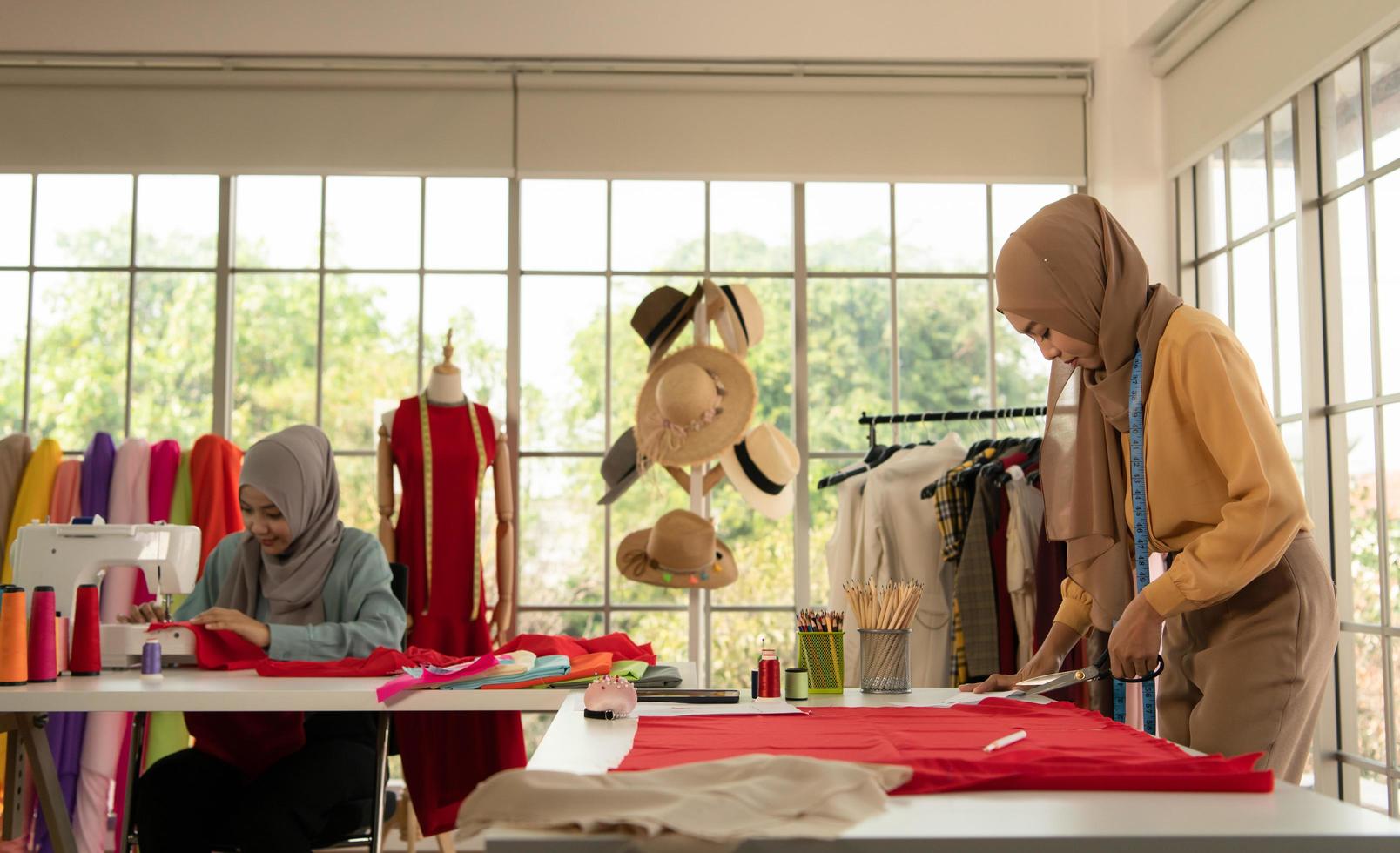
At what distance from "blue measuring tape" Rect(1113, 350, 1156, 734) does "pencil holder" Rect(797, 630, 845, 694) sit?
498 mm

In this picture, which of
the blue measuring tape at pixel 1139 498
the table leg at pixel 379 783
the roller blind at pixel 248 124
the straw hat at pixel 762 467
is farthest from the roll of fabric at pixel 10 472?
the blue measuring tape at pixel 1139 498

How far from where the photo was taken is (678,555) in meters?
4.28

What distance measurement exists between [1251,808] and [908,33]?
4.15m

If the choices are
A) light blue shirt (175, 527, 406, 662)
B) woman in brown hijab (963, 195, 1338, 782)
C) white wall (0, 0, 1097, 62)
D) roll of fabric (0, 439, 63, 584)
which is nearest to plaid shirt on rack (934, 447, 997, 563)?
woman in brown hijab (963, 195, 1338, 782)

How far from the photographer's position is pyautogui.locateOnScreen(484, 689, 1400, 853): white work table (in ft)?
3.74

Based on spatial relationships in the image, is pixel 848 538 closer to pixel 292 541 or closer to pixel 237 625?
pixel 292 541

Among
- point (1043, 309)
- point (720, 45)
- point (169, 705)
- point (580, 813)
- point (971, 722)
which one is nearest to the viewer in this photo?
point (580, 813)

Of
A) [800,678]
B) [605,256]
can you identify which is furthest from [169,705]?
[605,256]

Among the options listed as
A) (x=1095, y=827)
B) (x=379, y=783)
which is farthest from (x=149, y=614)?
(x=1095, y=827)

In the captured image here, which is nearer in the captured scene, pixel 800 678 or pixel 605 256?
pixel 800 678

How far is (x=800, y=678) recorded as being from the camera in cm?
223

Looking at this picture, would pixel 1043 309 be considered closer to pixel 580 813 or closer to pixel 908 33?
pixel 580 813

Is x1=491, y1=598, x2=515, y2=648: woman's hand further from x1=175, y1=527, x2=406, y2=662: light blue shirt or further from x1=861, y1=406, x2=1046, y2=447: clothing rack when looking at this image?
x1=861, y1=406, x2=1046, y2=447: clothing rack

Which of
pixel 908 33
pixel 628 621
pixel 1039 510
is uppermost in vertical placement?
pixel 908 33
